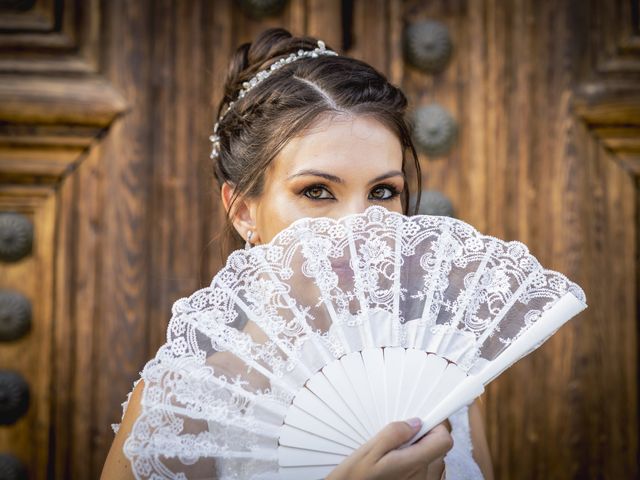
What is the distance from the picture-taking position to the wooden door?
1.72m

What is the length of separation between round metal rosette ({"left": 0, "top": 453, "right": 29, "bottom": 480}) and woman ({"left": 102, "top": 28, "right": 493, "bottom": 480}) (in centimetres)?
71

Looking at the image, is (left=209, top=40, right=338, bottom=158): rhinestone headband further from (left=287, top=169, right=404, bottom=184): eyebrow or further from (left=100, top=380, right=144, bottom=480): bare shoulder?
(left=100, top=380, right=144, bottom=480): bare shoulder

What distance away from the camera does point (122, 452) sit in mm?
1122

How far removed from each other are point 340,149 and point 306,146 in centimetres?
8

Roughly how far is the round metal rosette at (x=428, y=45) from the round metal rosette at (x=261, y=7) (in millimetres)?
412

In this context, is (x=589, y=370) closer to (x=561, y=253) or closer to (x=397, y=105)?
(x=561, y=253)

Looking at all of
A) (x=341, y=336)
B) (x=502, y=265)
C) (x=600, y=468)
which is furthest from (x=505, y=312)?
(x=600, y=468)

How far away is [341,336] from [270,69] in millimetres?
803

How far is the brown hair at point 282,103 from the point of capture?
1.39 meters

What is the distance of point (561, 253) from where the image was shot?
5.98 ft

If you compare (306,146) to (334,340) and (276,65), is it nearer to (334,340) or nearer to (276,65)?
(276,65)

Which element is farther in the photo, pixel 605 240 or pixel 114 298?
pixel 605 240

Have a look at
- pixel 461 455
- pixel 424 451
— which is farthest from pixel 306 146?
pixel 461 455

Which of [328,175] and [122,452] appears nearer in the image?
[122,452]
